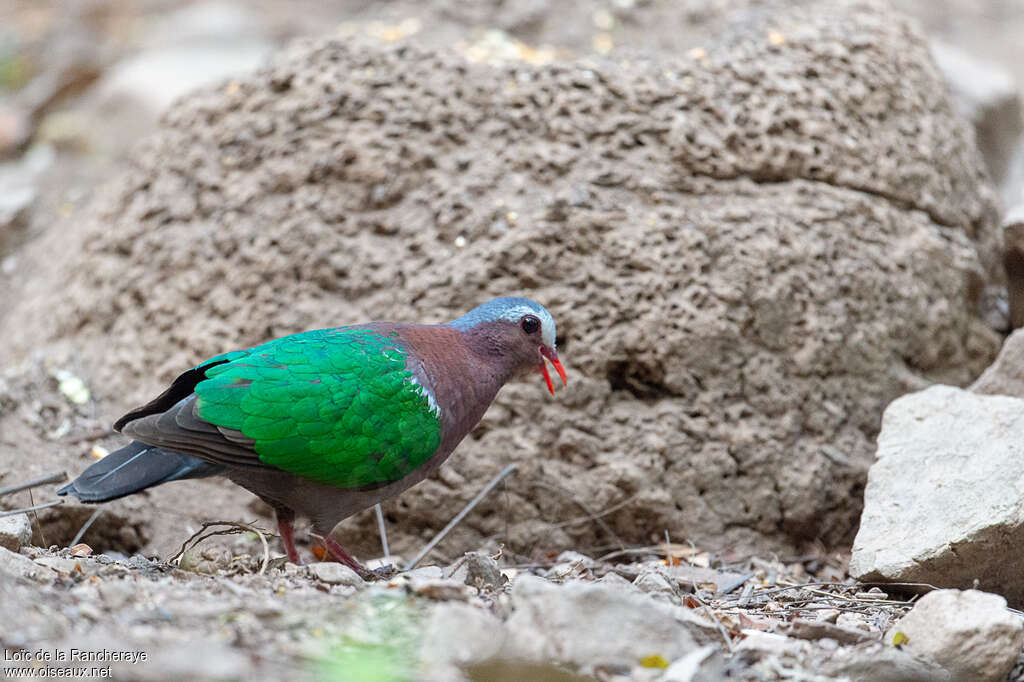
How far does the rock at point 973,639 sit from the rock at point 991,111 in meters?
4.13

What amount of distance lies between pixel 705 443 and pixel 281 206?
2233 millimetres

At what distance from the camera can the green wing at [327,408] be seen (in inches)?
132

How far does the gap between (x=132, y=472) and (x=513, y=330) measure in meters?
1.46

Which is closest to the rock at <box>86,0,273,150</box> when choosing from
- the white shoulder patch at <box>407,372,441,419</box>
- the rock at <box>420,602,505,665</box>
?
the white shoulder patch at <box>407,372,441,419</box>

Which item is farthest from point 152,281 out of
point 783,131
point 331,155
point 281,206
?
point 783,131

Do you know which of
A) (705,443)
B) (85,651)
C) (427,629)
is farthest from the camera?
(705,443)

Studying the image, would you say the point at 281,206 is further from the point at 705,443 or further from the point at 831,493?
the point at 831,493

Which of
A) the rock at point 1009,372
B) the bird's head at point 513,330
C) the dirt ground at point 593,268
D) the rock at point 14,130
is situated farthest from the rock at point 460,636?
the rock at point 14,130

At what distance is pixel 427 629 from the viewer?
2.46 m

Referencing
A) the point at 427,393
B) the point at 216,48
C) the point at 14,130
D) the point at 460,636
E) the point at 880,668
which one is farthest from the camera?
the point at 216,48

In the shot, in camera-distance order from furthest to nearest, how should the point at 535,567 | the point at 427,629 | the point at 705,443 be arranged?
the point at 705,443, the point at 535,567, the point at 427,629

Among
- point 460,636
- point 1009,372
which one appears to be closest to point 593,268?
point 1009,372

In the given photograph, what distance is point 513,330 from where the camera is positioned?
395 cm

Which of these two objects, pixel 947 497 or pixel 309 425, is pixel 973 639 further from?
pixel 309 425
